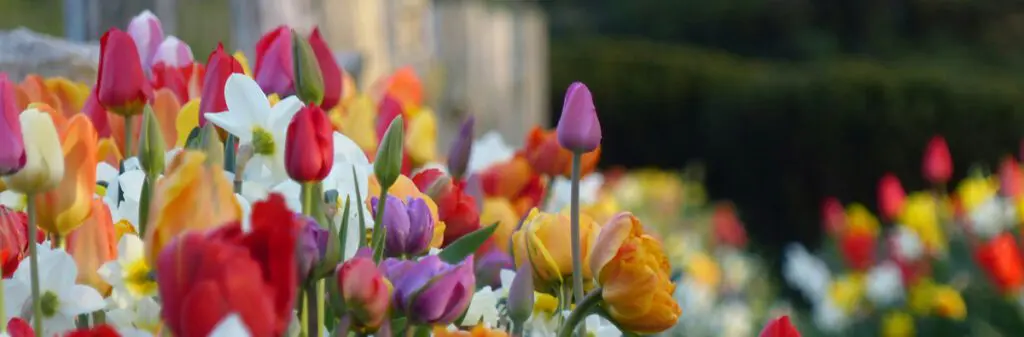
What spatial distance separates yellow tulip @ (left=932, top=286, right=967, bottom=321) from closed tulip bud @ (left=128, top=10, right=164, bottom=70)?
8.71 ft

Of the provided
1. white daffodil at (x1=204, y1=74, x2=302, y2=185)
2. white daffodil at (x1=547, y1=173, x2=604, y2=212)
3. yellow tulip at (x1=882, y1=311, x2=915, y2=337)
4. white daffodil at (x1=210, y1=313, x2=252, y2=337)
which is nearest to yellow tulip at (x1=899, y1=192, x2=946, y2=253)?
yellow tulip at (x1=882, y1=311, x2=915, y2=337)

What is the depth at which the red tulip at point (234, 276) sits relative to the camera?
0.53m

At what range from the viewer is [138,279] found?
771 millimetres

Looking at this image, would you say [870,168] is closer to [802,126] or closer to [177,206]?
[802,126]

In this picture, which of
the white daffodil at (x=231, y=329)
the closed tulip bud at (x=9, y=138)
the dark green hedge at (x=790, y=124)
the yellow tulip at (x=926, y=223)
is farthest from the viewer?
the dark green hedge at (x=790, y=124)

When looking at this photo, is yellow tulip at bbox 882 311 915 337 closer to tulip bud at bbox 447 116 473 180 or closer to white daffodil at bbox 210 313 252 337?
tulip bud at bbox 447 116 473 180

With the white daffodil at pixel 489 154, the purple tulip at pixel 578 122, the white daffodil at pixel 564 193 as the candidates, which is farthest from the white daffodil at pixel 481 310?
the white daffodil at pixel 489 154

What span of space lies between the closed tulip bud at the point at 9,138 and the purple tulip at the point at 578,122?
14.9 inches

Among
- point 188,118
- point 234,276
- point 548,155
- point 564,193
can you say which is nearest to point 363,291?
point 234,276

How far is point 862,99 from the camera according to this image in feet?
25.6

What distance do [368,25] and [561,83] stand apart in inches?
236

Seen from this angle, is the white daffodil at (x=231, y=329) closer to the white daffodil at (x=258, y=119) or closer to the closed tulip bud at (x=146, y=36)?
the white daffodil at (x=258, y=119)

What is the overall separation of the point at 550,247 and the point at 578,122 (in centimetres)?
9

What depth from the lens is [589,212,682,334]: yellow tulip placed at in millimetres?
826
